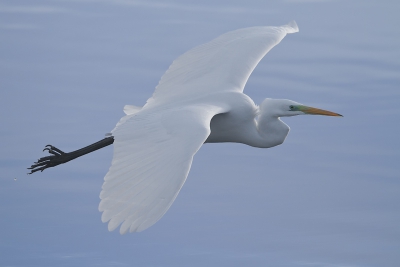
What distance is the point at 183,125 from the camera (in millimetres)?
4770

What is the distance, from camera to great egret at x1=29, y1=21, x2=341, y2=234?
4.19 m

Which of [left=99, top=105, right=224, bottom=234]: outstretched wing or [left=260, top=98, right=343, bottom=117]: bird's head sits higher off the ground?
[left=260, top=98, right=343, bottom=117]: bird's head

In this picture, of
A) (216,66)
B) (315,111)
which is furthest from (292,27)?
(315,111)

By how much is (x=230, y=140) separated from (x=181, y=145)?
1679 mm

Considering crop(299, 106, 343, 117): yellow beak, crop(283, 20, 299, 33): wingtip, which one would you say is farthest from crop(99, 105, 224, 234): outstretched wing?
crop(283, 20, 299, 33): wingtip

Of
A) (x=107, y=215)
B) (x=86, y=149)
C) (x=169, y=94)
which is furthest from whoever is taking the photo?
(x=86, y=149)

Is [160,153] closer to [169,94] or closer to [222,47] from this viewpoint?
[169,94]

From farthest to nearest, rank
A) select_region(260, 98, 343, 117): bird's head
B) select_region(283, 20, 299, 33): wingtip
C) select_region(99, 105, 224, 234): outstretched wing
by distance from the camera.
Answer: select_region(283, 20, 299, 33): wingtip < select_region(260, 98, 343, 117): bird's head < select_region(99, 105, 224, 234): outstretched wing

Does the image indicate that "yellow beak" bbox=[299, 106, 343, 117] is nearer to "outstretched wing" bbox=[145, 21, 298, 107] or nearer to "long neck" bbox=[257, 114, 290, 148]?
"long neck" bbox=[257, 114, 290, 148]

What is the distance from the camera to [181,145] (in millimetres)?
4551

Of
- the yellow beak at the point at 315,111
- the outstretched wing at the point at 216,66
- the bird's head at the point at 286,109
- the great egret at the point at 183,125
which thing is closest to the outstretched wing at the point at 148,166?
the great egret at the point at 183,125

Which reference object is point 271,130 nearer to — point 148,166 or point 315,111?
point 315,111

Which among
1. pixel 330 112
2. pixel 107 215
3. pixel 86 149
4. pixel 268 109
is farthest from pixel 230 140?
pixel 107 215

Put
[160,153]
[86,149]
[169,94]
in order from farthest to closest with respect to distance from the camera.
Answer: [86,149]
[169,94]
[160,153]
